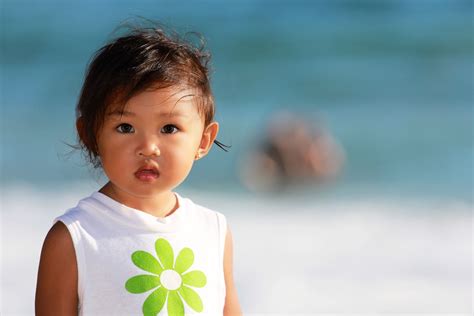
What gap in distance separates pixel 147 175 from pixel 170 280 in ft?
0.78

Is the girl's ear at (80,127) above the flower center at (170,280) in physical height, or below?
above

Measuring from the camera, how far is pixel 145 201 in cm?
237

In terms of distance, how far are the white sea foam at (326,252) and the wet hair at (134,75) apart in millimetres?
2819

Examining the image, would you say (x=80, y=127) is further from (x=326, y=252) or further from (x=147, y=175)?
(x=326, y=252)

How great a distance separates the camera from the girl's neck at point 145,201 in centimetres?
236

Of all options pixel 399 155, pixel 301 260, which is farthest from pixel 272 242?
pixel 399 155

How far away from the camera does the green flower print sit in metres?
2.25

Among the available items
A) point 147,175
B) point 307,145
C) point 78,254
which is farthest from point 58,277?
point 307,145

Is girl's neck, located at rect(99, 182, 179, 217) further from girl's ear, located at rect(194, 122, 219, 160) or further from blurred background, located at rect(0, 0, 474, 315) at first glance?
blurred background, located at rect(0, 0, 474, 315)

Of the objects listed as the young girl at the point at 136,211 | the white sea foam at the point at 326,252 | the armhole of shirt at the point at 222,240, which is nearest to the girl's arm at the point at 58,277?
the young girl at the point at 136,211

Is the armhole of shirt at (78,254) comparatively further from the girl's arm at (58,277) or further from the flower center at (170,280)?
the flower center at (170,280)

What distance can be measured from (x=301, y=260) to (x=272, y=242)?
0.39m

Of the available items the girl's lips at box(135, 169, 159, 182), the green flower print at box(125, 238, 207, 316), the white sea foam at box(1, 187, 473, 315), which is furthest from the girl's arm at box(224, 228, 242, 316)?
the white sea foam at box(1, 187, 473, 315)

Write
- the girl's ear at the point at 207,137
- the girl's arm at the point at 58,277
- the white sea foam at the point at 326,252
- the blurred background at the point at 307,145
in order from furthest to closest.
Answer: the blurred background at the point at 307,145, the white sea foam at the point at 326,252, the girl's ear at the point at 207,137, the girl's arm at the point at 58,277
